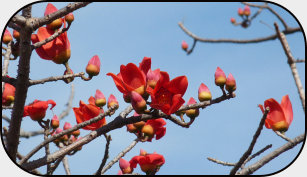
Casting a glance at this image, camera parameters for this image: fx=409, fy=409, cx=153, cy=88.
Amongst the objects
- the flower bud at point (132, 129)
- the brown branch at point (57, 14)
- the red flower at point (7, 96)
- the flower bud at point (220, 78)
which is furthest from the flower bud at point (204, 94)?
the red flower at point (7, 96)

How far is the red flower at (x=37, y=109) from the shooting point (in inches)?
50.2

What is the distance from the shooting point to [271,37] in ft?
6.18

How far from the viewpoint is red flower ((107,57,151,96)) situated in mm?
1003

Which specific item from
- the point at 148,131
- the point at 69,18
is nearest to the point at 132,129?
the point at 148,131

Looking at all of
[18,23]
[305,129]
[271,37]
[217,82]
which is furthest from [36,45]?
[271,37]

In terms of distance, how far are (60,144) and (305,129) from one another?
2.87ft

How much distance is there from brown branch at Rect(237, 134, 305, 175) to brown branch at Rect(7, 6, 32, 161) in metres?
0.61

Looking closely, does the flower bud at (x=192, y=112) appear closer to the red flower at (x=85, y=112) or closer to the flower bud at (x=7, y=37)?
the red flower at (x=85, y=112)

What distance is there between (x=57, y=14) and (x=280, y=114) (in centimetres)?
68

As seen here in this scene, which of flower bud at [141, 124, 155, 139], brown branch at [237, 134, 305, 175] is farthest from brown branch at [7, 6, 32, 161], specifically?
brown branch at [237, 134, 305, 175]

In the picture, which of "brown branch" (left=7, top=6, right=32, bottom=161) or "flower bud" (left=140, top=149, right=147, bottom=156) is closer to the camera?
"brown branch" (left=7, top=6, right=32, bottom=161)

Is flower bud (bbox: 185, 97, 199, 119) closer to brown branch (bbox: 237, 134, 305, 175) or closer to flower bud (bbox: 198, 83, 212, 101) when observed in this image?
flower bud (bbox: 198, 83, 212, 101)

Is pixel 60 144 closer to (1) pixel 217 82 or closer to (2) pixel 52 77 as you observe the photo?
(2) pixel 52 77

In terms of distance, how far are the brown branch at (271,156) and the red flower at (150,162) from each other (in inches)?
10.3
